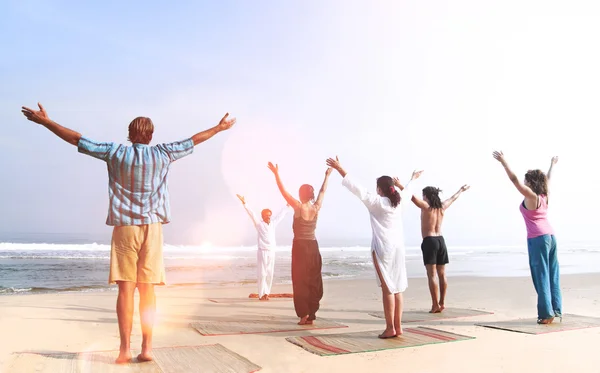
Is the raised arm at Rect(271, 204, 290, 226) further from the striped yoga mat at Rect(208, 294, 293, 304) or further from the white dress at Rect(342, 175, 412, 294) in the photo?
the white dress at Rect(342, 175, 412, 294)

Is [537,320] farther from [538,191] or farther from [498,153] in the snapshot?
[498,153]

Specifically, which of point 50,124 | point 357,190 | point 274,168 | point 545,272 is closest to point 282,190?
point 274,168

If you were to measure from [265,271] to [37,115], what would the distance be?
7.11 metres

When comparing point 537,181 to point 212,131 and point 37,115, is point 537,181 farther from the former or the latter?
point 37,115

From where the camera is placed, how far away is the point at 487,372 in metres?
4.36

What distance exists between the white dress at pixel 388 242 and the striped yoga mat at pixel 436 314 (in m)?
1.81

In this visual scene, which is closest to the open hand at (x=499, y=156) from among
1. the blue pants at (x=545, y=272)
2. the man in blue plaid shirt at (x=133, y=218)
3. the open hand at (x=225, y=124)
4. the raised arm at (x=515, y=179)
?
the raised arm at (x=515, y=179)

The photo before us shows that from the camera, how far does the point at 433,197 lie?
833 cm

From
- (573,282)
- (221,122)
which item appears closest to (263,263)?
(221,122)

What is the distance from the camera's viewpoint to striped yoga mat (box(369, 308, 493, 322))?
7485mm

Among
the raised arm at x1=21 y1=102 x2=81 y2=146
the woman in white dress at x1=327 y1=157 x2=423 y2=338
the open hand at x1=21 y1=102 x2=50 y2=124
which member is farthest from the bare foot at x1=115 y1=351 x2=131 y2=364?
Answer: the woman in white dress at x1=327 y1=157 x2=423 y2=338

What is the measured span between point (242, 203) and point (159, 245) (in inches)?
233

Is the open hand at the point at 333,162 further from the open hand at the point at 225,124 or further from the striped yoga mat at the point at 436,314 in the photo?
the striped yoga mat at the point at 436,314

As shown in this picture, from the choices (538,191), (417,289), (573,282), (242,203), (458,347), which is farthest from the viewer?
(573,282)
